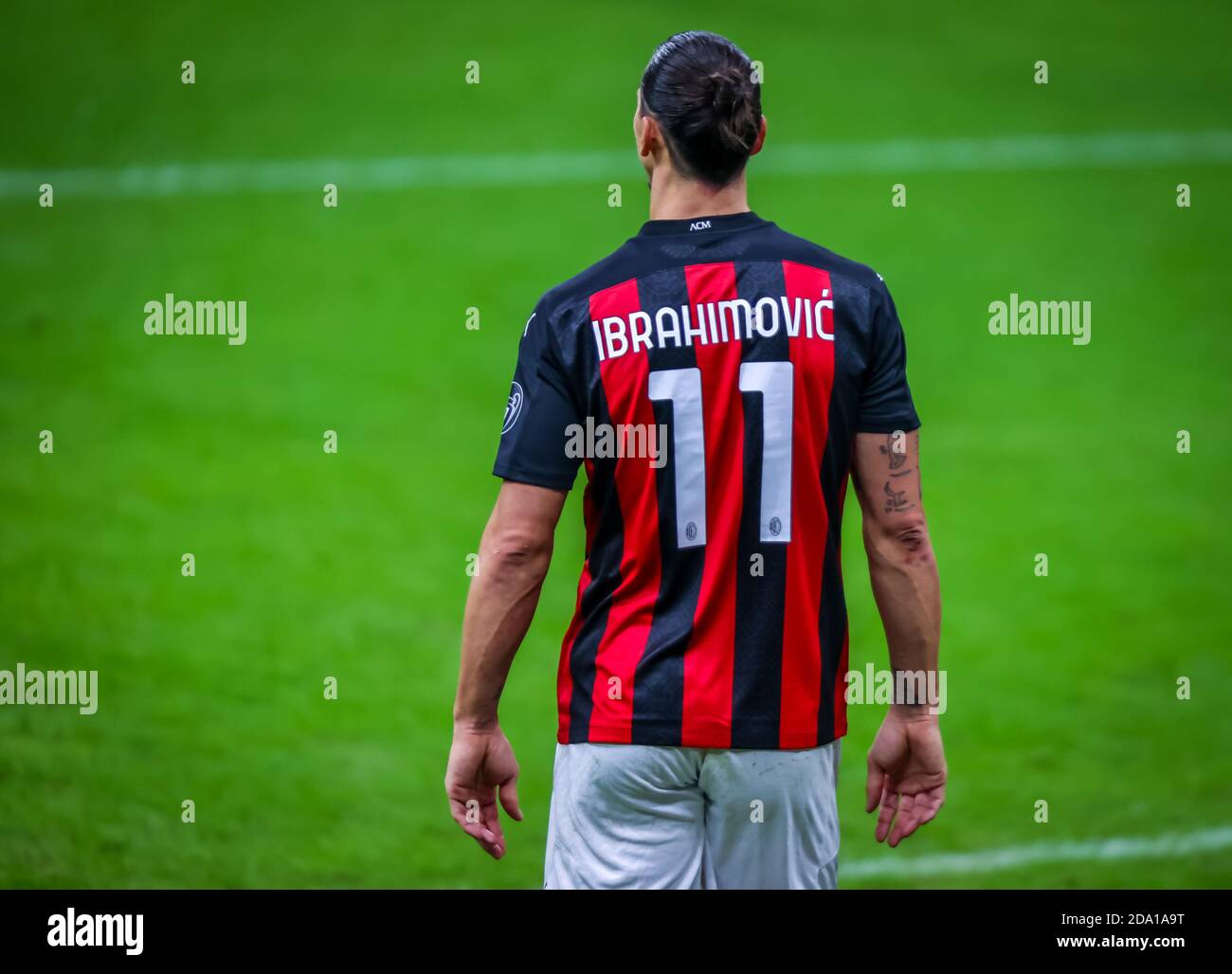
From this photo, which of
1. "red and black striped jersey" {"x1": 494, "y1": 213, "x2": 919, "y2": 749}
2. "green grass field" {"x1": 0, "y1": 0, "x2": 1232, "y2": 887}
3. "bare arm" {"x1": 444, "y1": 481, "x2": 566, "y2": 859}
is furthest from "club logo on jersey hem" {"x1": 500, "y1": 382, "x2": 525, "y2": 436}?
"green grass field" {"x1": 0, "y1": 0, "x2": 1232, "y2": 887}

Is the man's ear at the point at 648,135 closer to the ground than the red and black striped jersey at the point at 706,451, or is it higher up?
higher up

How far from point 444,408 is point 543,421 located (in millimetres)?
6130

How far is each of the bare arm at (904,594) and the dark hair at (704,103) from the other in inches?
23.0

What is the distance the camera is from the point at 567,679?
121 inches

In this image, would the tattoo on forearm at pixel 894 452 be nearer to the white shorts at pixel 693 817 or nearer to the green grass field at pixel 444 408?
the white shorts at pixel 693 817

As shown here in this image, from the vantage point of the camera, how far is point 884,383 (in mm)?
3021

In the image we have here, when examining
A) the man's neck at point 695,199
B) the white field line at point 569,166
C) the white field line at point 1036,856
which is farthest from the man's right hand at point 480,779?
the white field line at point 569,166

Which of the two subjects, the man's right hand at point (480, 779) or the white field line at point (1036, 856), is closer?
the man's right hand at point (480, 779)

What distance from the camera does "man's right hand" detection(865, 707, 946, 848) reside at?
3168mm

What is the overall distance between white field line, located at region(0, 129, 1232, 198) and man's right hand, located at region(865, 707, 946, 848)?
8757 mm

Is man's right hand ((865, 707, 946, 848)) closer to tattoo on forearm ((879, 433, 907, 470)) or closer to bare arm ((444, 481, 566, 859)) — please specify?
tattoo on forearm ((879, 433, 907, 470))

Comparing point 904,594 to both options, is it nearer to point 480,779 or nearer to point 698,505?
point 698,505

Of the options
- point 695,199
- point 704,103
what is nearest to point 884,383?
point 695,199

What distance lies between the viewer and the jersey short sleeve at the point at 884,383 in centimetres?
301
